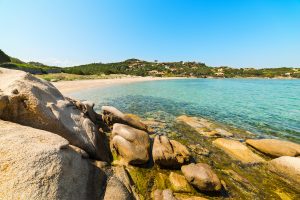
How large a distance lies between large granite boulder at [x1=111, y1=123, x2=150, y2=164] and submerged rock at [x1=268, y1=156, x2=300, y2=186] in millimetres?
7040

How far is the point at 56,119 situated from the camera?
6.35 m

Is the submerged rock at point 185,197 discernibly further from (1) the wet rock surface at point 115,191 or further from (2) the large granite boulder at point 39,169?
(2) the large granite boulder at point 39,169

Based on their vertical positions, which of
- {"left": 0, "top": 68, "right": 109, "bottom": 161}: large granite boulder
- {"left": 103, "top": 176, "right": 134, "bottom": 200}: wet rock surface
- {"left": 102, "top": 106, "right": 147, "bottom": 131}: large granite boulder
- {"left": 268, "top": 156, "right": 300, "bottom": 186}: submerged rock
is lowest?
{"left": 268, "top": 156, "right": 300, "bottom": 186}: submerged rock

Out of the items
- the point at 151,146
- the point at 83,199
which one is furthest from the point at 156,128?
the point at 83,199

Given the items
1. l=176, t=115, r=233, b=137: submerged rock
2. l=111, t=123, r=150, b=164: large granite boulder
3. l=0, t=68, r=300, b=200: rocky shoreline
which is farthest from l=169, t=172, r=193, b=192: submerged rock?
l=176, t=115, r=233, b=137: submerged rock

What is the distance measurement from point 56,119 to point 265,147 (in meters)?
12.2

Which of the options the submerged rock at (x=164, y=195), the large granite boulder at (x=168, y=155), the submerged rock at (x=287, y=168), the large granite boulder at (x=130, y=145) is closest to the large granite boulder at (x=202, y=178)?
the large granite boulder at (x=168, y=155)

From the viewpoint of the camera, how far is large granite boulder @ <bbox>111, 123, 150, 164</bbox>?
8047 millimetres

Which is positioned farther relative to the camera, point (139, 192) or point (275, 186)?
point (275, 186)

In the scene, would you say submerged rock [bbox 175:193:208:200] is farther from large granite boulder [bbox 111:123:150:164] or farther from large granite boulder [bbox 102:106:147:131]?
large granite boulder [bbox 102:106:147:131]

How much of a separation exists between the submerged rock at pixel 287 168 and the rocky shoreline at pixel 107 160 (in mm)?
41

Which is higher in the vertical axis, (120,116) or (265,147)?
(120,116)

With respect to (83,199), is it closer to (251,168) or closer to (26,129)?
(26,129)

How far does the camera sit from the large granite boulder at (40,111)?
572cm
